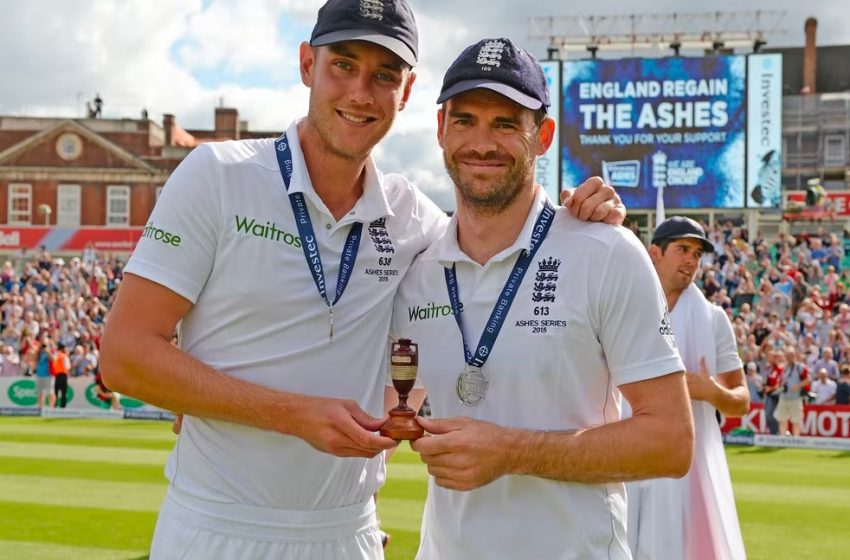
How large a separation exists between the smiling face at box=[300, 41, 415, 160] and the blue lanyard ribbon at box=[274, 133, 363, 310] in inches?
6.6

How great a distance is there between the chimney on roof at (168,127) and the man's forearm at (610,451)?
55192 millimetres

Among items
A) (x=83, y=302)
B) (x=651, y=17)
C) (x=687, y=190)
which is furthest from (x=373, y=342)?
(x=651, y=17)

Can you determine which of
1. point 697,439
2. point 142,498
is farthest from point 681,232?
point 142,498

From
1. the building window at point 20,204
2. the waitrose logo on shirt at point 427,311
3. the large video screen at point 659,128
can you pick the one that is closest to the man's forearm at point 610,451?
the waitrose logo on shirt at point 427,311

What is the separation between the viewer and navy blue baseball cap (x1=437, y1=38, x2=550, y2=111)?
136 inches

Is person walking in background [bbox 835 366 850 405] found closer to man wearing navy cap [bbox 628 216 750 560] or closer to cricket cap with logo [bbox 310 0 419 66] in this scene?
man wearing navy cap [bbox 628 216 750 560]

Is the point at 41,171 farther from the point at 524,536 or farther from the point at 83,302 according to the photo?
the point at 524,536

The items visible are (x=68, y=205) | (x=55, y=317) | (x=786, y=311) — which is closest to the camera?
(x=786, y=311)

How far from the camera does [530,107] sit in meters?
3.48

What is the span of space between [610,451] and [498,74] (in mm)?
1269

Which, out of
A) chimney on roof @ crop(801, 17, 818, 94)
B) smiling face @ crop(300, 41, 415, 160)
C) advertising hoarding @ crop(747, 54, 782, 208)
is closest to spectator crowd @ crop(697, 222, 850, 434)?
advertising hoarding @ crop(747, 54, 782, 208)

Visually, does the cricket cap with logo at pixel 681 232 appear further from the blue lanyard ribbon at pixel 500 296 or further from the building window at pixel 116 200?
the building window at pixel 116 200

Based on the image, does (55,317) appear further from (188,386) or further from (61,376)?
(188,386)

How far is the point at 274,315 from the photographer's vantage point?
11.4 feet
